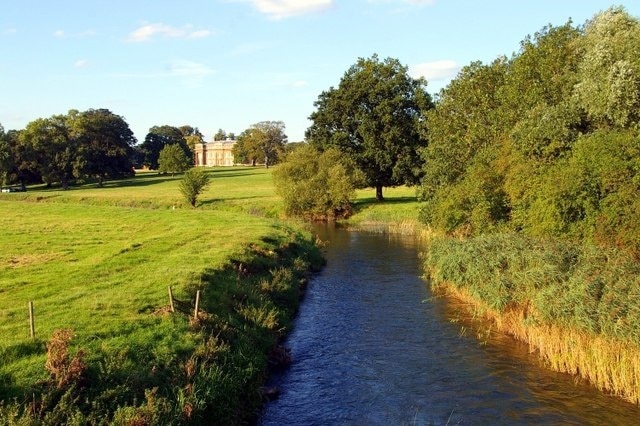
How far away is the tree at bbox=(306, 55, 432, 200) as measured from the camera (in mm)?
69062

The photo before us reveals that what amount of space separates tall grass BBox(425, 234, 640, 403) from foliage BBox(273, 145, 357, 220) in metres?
37.6

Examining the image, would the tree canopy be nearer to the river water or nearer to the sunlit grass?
the sunlit grass

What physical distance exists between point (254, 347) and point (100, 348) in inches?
226

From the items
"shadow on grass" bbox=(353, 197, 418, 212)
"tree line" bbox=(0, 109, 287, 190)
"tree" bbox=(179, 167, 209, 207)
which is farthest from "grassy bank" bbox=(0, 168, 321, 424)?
"tree line" bbox=(0, 109, 287, 190)

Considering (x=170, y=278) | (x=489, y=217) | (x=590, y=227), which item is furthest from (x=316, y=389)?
(x=489, y=217)

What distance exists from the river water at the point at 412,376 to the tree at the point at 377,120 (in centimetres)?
4157

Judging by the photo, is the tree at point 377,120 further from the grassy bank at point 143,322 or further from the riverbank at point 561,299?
the riverbank at point 561,299

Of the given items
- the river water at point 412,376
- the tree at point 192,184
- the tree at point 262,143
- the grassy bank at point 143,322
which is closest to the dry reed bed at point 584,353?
the river water at point 412,376

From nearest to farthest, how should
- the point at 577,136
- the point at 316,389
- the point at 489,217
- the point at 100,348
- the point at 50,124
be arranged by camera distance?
the point at 100,348 < the point at 316,389 < the point at 577,136 < the point at 489,217 < the point at 50,124

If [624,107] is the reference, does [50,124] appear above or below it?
above

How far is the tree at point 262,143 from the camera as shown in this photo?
594 feet

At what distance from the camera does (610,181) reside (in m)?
27.0

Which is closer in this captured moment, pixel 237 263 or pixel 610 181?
pixel 610 181

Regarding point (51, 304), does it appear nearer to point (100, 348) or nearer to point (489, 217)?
point (100, 348)
